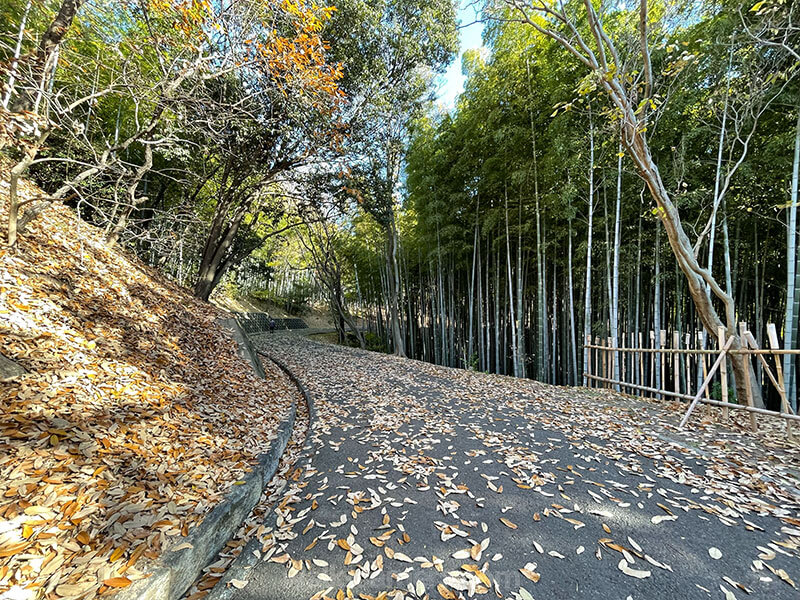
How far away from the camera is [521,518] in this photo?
→ 1.76 meters

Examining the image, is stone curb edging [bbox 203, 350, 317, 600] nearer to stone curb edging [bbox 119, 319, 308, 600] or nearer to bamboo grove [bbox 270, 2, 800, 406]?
stone curb edging [bbox 119, 319, 308, 600]

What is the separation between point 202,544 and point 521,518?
163 centimetres

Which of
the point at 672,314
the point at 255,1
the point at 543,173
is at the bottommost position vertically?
the point at 672,314

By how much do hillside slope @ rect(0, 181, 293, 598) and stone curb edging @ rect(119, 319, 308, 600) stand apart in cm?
6

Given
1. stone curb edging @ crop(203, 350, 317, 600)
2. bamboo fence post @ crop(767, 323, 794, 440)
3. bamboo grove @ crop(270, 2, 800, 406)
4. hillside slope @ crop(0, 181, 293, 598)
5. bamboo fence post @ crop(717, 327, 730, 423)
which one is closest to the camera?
hillside slope @ crop(0, 181, 293, 598)

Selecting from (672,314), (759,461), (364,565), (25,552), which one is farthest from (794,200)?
(25,552)

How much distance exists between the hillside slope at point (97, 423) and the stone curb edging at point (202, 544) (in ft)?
0.20

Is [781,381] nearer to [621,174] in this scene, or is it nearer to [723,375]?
[723,375]

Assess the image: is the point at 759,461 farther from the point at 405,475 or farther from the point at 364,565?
the point at 364,565

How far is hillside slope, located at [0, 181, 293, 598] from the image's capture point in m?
1.15

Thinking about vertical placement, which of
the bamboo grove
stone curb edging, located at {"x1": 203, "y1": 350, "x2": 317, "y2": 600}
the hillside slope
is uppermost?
the bamboo grove

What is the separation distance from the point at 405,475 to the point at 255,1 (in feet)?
16.6

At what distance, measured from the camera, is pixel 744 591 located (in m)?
1.29

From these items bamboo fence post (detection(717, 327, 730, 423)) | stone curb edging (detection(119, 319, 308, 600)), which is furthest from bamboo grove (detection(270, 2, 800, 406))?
stone curb edging (detection(119, 319, 308, 600))
